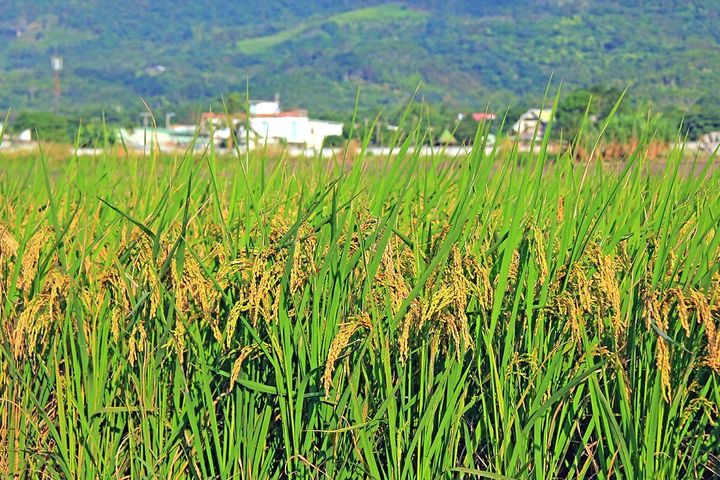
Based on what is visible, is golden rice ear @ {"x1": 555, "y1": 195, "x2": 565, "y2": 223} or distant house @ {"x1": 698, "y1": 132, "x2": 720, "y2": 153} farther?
distant house @ {"x1": 698, "y1": 132, "x2": 720, "y2": 153}

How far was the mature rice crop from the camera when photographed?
68.7 inches

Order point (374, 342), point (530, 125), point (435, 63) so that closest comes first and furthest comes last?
1. point (374, 342)
2. point (530, 125)
3. point (435, 63)

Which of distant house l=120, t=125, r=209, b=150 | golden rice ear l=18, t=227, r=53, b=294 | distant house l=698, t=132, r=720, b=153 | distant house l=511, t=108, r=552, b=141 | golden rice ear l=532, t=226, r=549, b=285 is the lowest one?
golden rice ear l=18, t=227, r=53, b=294

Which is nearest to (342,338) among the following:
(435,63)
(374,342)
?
(374,342)

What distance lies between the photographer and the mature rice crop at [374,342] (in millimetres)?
1746

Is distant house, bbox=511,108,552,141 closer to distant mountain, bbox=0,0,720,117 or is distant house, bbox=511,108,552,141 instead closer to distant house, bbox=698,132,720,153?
distant house, bbox=698,132,720,153

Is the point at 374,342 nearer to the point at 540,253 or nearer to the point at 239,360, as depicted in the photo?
the point at 239,360

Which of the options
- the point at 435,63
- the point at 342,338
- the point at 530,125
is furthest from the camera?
the point at 435,63

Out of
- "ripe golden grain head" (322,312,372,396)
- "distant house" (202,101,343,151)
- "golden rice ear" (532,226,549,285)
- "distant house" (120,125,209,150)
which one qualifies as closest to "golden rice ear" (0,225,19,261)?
"distant house" (120,125,209,150)

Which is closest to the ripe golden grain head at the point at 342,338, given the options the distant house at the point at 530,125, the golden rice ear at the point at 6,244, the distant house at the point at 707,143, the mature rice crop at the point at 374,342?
the mature rice crop at the point at 374,342

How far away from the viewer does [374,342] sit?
180 cm

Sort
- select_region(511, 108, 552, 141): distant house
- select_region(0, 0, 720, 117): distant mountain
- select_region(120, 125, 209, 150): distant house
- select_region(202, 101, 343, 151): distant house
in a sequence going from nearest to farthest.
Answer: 1. select_region(511, 108, 552, 141): distant house
2. select_region(120, 125, 209, 150): distant house
3. select_region(202, 101, 343, 151): distant house
4. select_region(0, 0, 720, 117): distant mountain

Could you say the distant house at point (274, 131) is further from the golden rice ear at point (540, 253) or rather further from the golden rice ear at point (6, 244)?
the golden rice ear at point (540, 253)

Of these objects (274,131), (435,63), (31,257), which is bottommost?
(31,257)
